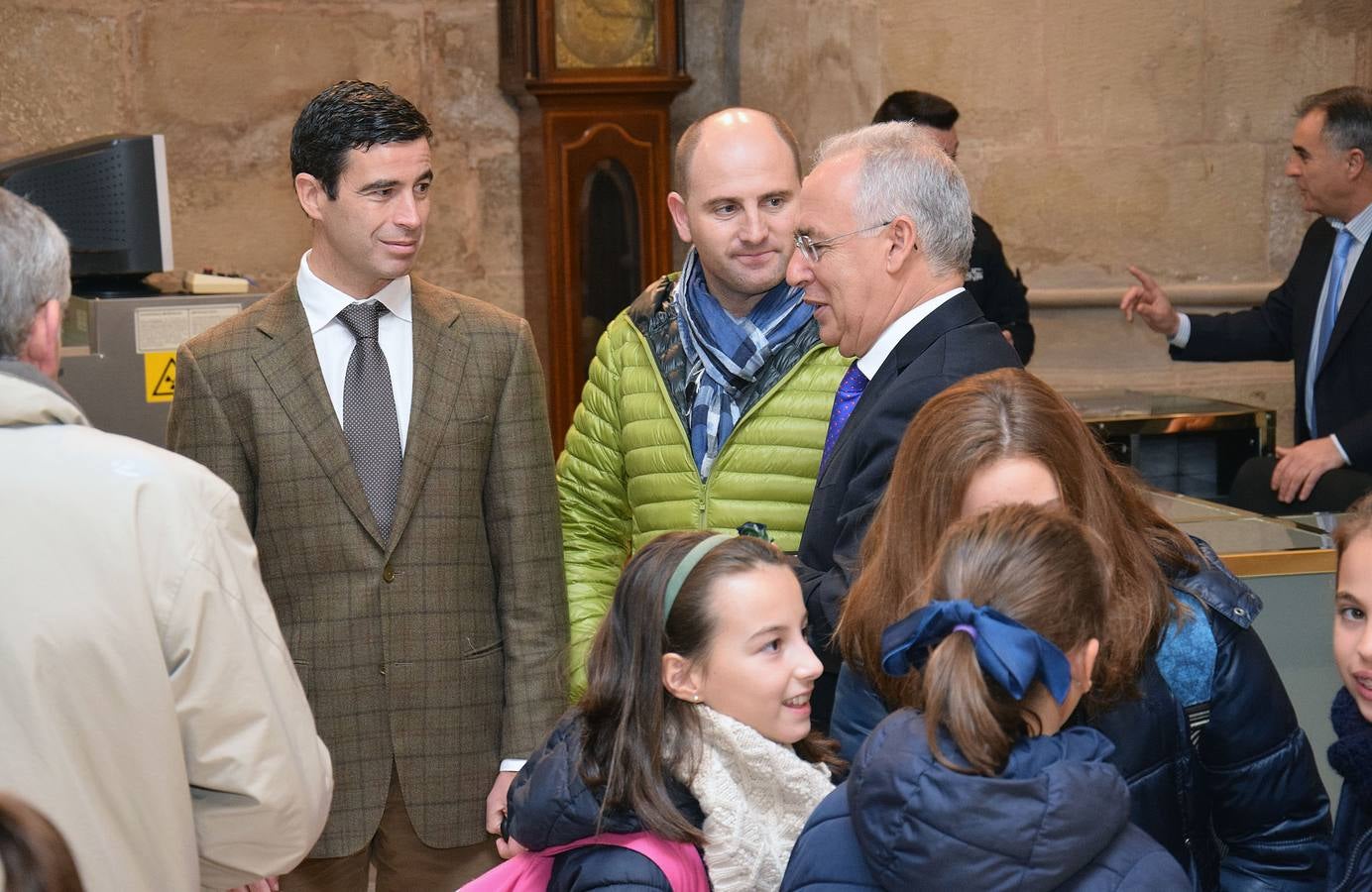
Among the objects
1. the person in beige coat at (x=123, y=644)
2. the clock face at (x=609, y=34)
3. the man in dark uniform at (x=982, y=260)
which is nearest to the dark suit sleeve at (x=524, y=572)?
the person in beige coat at (x=123, y=644)

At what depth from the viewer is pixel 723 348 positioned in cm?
244

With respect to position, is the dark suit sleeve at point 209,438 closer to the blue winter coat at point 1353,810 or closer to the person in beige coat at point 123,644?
the person in beige coat at point 123,644

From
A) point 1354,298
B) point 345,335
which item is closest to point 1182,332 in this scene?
point 1354,298

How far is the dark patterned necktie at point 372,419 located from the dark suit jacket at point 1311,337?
2.62m

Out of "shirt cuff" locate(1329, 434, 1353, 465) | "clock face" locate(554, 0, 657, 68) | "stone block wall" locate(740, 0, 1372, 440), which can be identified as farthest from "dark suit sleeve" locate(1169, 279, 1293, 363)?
"clock face" locate(554, 0, 657, 68)

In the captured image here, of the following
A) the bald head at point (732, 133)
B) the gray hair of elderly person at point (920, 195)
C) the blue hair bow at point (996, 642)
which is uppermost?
the bald head at point (732, 133)

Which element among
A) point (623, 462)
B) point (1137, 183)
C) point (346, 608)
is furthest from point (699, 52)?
point (346, 608)

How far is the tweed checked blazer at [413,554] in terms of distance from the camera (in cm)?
227

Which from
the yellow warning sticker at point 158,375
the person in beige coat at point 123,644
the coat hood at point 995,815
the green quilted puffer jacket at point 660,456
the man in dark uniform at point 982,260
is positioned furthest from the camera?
the man in dark uniform at point 982,260

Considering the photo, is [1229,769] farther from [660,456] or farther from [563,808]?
[660,456]

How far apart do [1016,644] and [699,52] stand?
15.2ft

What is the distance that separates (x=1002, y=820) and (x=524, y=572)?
123 centimetres

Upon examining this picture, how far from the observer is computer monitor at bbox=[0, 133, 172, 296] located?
3.14 metres

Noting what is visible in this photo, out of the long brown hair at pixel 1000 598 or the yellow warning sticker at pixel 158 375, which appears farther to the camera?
the yellow warning sticker at pixel 158 375
